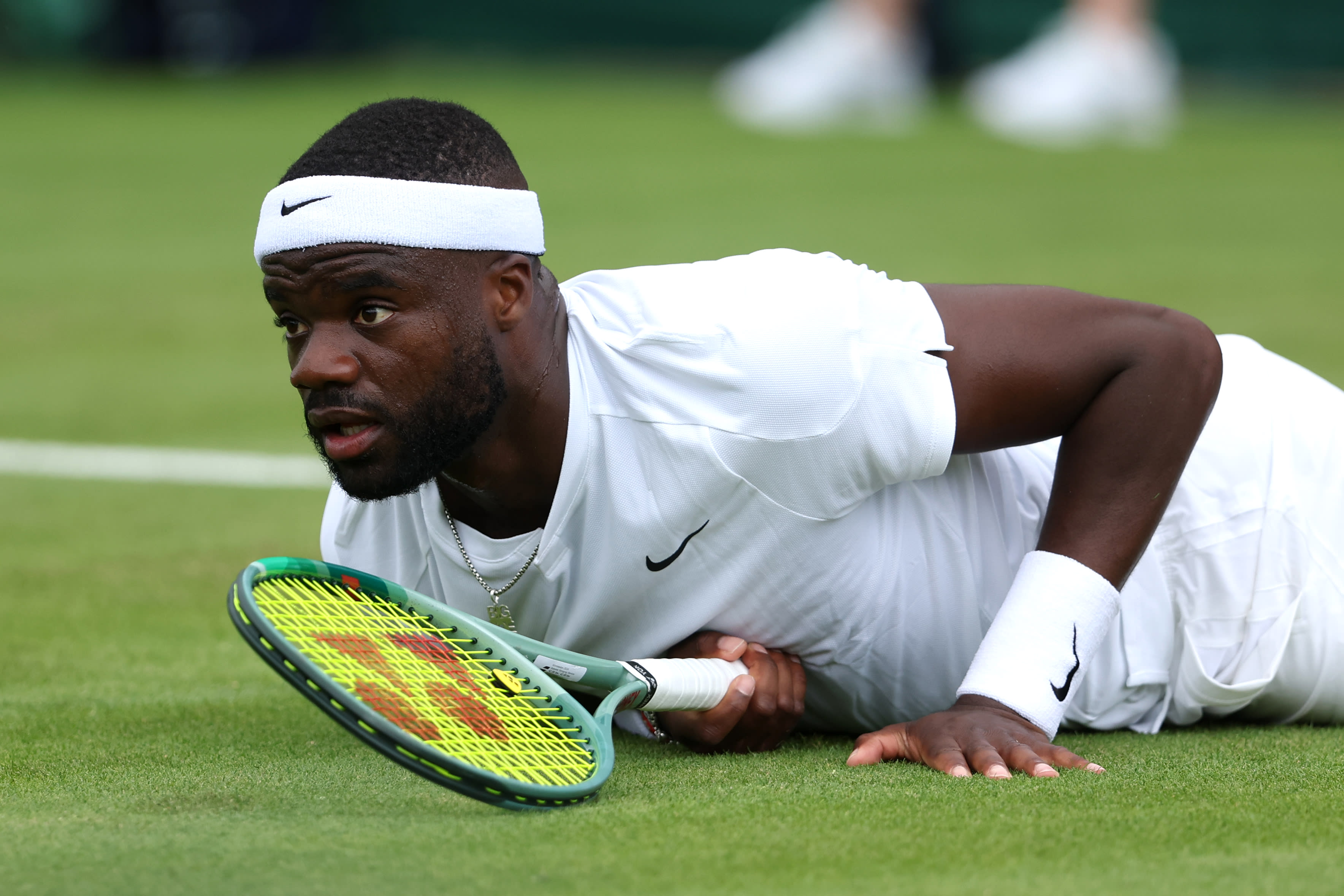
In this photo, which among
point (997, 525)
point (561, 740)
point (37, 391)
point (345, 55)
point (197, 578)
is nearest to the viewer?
point (561, 740)

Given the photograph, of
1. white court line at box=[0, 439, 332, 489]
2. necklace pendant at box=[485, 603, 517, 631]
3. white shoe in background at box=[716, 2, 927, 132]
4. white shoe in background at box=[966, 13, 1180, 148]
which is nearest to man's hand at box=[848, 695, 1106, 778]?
necklace pendant at box=[485, 603, 517, 631]

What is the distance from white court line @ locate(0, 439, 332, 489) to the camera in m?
5.81

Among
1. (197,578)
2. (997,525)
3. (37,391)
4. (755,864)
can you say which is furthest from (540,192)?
(755,864)

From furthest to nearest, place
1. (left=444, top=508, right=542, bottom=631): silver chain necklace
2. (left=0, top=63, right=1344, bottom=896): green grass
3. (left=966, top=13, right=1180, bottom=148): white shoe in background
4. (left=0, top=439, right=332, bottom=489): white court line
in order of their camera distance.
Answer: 1. (left=966, top=13, right=1180, bottom=148): white shoe in background
2. (left=0, top=439, right=332, bottom=489): white court line
3. (left=444, top=508, right=542, bottom=631): silver chain necklace
4. (left=0, top=63, right=1344, bottom=896): green grass

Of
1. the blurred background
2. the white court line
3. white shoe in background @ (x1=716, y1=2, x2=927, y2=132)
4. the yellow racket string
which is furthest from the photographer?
white shoe in background @ (x1=716, y1=2, x2=927, y2=132)

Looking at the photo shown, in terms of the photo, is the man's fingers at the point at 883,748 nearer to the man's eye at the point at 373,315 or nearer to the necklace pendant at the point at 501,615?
the necklace pendant at the point at 501,615

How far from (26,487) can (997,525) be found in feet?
11.6

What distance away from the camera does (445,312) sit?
9.27ft

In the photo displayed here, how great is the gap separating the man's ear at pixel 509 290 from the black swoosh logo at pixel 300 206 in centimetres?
29

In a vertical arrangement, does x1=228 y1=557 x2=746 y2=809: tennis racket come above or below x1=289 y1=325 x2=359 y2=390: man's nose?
below

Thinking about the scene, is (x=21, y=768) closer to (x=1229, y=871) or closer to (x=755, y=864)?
(x=755, y=864)

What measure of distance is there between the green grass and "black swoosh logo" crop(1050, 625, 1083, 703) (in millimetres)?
147

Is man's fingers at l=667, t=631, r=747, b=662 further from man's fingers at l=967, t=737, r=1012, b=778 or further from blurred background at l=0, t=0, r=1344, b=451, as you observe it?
blurred background at l=0, t=0, r=1344, b=451

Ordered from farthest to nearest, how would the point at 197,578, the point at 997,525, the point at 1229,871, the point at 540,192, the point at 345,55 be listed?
1. the point at 345,55
2. the point at 540,192
3. the point at 197,578
4. the point at 997,525
5. the point at 1229,871
